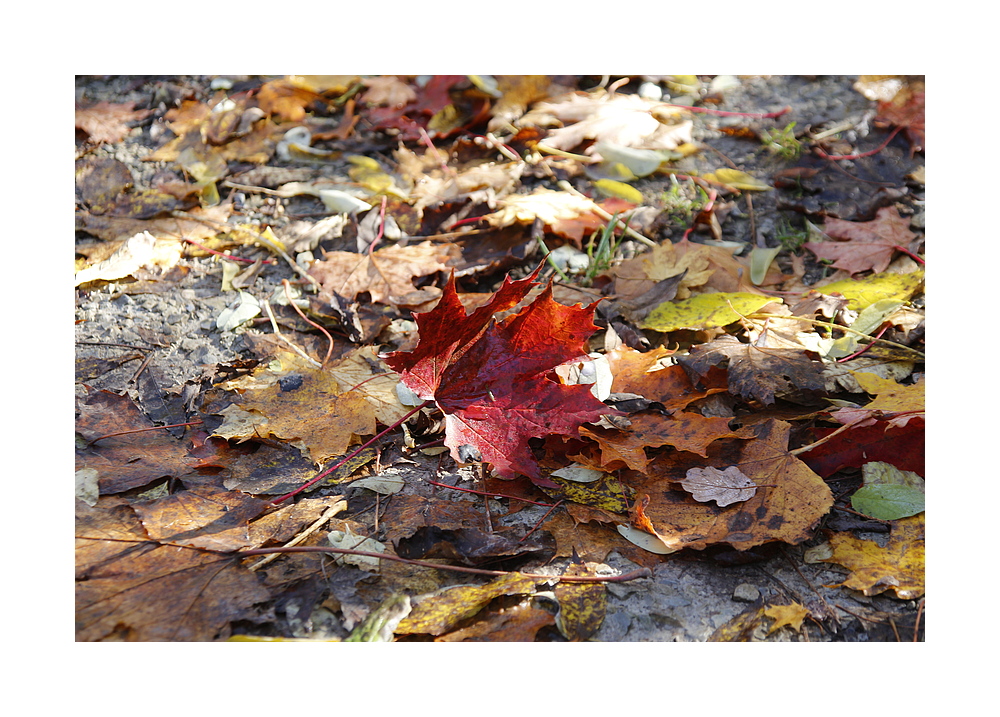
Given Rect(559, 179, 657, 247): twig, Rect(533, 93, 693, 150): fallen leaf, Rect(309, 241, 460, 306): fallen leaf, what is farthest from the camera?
Rect(533, 93, 693, 150): fallen leaf

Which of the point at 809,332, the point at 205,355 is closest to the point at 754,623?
the point at 809,332

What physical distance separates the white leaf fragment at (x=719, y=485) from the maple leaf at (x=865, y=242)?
0.82 meters

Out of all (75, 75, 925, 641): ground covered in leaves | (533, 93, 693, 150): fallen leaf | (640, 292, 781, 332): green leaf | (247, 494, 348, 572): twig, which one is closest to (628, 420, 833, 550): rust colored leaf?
(75, 75, 925, 641): ground covered in leaves

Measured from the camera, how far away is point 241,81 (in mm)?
2490

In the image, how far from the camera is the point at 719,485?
3.55ft

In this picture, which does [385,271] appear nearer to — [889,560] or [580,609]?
[580,609]

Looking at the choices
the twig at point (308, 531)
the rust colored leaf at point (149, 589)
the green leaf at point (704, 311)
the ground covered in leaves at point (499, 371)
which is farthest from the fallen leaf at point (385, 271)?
the rust colored leaf at point (149, 589)

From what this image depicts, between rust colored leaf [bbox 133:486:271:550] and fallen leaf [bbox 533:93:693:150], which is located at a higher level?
fallen leaf [bbox 533:93:693:150]

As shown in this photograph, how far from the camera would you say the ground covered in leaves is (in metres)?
0.97

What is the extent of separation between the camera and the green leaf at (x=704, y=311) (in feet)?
4.75

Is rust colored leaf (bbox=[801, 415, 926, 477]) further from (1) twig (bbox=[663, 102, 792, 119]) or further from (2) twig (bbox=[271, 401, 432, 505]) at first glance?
(1) twig (bbox=[663, 102, 792, 119])

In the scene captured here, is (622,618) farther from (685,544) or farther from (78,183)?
(78,183)

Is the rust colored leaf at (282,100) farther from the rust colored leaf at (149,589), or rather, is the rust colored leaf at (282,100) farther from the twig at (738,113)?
the rust colored leaf at (149,589)

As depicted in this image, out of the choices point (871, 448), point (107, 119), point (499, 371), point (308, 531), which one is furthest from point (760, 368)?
point (107, 119)
